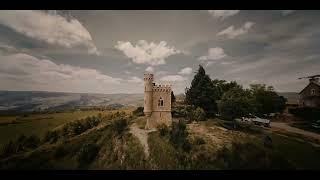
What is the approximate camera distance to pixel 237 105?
9359 millimetres

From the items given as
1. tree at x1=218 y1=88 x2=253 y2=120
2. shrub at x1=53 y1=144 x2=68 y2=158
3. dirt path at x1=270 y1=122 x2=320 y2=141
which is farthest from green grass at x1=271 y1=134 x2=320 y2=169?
shrub at x1=53 y1=144 x2=68 y2=158

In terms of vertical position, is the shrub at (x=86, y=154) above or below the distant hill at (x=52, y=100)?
below

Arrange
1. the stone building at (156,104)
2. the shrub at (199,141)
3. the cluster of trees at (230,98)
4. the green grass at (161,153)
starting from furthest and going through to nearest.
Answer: the cluster of trees at (230,98) → the stone building at (156,104) → the shrub at (199,141) → the green grass at (161,153)

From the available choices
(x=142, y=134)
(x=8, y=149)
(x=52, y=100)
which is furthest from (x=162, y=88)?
(x=8, y=149)

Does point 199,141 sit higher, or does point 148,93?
point 148,93

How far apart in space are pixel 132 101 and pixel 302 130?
235 inches

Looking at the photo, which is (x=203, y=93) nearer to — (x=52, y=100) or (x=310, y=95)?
(x=310, y=95)

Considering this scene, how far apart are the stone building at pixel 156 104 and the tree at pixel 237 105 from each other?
6.17ft

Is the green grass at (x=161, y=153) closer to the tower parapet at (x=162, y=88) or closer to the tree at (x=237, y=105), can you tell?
the tower parapet at (x=162, y=88)

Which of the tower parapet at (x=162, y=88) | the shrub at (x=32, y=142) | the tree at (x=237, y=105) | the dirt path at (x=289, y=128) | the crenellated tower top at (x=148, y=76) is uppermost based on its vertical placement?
the crenellated tower top at (x=148, y=76)

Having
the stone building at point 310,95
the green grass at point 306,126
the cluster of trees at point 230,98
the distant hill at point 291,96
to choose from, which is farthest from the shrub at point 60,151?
the stone building at point 310,95

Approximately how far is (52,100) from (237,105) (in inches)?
255

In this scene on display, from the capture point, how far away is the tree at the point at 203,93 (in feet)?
30.4
